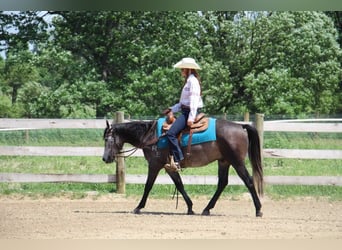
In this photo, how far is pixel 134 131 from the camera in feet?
20.1

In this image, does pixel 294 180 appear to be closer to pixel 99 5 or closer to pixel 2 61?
pixel 99 5

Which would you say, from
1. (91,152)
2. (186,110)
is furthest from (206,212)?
(91,152)

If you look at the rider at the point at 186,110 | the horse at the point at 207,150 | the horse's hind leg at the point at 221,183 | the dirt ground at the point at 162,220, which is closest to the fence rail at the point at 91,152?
the dirt ground at the point at 162,220

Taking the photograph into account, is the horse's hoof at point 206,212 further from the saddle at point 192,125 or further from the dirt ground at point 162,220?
the saddle at point 192,125

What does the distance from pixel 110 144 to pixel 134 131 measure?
0.81ft

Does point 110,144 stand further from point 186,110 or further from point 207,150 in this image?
point 207,150

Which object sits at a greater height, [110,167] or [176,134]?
[176,134]

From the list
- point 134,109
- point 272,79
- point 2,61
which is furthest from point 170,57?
point 2,61

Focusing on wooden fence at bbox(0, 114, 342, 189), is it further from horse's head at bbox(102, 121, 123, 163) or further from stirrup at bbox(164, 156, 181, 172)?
stirrup at bbox(164, 156, 181, 172)

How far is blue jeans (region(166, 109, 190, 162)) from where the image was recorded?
580 cm

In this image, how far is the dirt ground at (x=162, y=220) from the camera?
5.21m

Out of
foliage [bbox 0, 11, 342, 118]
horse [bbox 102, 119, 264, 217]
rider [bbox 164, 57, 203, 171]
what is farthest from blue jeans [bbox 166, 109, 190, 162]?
foliage [bbox 0, 11, 342, 118]

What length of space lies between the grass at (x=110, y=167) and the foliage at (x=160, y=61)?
133 centimetres

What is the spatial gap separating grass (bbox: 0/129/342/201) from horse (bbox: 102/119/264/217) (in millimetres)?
1120
